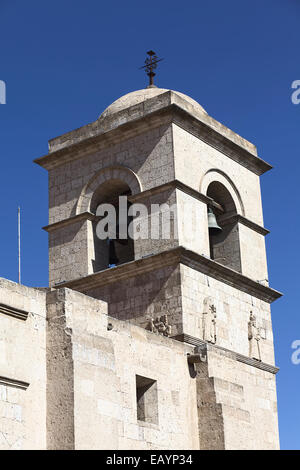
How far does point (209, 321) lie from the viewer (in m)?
23.0

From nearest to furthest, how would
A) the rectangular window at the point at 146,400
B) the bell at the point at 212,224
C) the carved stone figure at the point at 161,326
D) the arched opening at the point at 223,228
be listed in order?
the rectangular window at the point at 146,400, the carved stone figure at the point at 161,326, the bell at the point at 212,224, the arched opening at the point at 223,228

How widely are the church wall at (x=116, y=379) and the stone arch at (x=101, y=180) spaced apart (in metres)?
4.85

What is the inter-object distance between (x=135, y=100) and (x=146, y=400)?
8.60 m

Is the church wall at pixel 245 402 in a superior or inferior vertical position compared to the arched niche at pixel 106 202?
inferior

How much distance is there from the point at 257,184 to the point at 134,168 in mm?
3856

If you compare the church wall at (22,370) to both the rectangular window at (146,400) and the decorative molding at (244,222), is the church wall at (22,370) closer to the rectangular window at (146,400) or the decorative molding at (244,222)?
the rectangular window at (146,400)

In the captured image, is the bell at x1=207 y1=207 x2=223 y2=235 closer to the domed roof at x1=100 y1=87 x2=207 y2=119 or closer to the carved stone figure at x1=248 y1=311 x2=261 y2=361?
the carved stone figure at x1=248 y1=311 x2=261 y2=361

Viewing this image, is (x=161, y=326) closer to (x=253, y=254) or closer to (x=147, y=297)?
(x=147, y=297)

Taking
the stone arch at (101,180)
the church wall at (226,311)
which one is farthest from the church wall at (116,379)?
the stone arch at (101,180)

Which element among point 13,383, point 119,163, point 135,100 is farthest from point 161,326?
point 135,100

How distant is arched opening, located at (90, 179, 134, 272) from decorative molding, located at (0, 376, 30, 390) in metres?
7.62

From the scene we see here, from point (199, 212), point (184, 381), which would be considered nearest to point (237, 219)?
point (199, 212)

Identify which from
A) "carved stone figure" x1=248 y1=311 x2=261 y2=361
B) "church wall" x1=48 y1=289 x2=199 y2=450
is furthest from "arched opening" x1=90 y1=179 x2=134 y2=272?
"church wall" x1=48 y1=289 x2=199 y2=450

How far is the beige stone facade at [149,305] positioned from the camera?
57.4 ft
